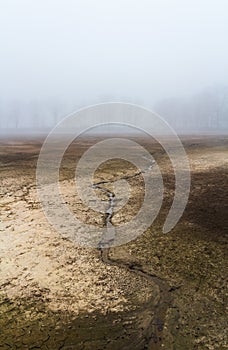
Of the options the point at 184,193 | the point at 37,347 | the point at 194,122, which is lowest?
the point at 37,347

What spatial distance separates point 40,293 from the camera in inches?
158

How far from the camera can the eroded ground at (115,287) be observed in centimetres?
327

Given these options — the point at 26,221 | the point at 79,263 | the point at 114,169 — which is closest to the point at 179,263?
the point at 79,263

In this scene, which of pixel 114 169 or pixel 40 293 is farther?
pixel 114 169

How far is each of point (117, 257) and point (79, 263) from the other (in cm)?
66

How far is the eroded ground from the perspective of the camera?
3.27 metres

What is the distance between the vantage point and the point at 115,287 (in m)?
4.16

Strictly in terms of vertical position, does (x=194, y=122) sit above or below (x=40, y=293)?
above

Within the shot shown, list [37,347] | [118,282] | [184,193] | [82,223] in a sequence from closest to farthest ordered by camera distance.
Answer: [37,347], [118,282], [82,223], [184,193]

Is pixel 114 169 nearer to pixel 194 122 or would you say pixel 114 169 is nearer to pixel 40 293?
pixel 40 293

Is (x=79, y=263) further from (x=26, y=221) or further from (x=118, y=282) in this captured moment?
(x=26, y=221)

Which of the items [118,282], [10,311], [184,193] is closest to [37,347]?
[10,311]

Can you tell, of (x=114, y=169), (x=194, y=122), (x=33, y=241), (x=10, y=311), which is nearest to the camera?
(x=10, y=311)

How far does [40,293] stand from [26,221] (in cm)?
270
